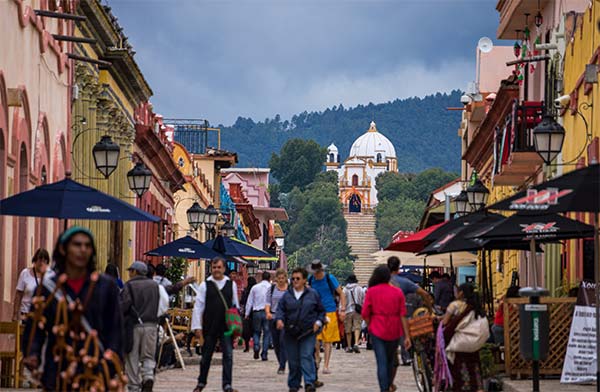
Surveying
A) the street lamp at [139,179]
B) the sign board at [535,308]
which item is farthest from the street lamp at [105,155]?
the sign board at [535,308]

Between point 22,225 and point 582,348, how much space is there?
27.8 ft

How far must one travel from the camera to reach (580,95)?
1045 inches

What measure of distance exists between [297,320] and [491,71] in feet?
127

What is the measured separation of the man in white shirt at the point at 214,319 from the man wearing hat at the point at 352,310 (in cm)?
1771

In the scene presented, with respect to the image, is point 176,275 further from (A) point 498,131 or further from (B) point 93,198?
(B) point 93,198

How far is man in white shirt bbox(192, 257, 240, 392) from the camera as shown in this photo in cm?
1853

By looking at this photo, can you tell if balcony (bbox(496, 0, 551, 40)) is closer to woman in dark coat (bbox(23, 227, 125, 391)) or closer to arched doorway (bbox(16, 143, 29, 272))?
arched doorway (bbox(16, 143, 29, 272))

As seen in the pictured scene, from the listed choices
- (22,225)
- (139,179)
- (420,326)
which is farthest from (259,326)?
(420,326)

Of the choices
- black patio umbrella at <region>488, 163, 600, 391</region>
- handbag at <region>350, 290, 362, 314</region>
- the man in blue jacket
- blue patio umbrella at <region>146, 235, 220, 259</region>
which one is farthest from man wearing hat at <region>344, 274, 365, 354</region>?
black patio umbrella at <region>488, 163, 600, 391</region>

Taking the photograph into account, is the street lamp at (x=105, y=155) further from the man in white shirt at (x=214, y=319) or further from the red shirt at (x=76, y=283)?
the red shirt at (x=76, y=283)

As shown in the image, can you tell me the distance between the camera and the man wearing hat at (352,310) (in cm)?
3669

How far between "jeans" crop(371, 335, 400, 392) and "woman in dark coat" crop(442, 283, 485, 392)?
0.66 metres

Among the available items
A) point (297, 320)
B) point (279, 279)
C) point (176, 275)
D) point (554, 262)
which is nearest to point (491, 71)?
point (176, 275)

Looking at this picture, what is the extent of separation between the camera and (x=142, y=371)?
736 inches
